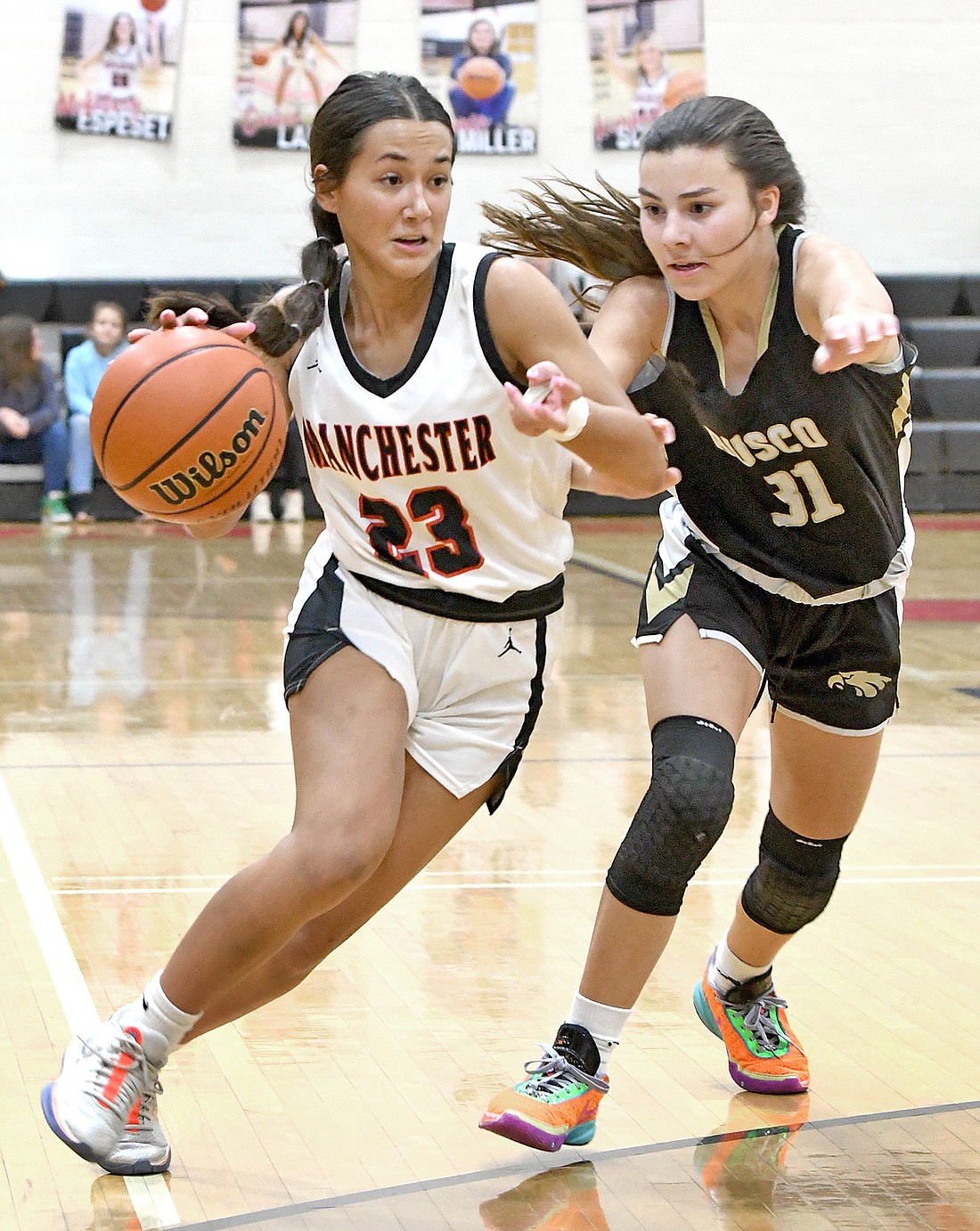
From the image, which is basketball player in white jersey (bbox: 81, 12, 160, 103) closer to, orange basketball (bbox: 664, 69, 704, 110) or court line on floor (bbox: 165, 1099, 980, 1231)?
orange basketball (bbox: 664, 69, 704, 110)

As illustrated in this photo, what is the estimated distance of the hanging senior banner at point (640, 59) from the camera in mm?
12578

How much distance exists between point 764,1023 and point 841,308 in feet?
4.08

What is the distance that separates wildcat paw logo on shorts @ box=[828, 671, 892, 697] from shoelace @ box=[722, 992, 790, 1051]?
0.60 metres

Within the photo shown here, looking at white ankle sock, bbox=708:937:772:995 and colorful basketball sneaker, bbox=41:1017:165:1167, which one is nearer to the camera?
colorful basketball sneaker, bbox=41:1017:165:1167

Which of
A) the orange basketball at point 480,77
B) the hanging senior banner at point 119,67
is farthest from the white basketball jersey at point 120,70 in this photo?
the orange basketball at point 480,77

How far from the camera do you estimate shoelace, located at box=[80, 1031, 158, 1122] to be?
2.59 meters

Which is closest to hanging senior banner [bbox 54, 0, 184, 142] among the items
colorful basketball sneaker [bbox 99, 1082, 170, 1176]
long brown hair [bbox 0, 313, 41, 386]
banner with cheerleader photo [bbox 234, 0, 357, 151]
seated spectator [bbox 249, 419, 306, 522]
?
banner with cheerleader photo [bbox 234, 0, 357, 151]

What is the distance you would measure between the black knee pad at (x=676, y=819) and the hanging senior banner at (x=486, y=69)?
10228mm

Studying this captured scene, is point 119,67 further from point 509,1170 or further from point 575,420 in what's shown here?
point 509,1170

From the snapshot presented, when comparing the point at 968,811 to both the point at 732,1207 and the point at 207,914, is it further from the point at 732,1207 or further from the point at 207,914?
the point at 207,914

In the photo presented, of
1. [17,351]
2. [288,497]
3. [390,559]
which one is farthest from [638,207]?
[288,497]

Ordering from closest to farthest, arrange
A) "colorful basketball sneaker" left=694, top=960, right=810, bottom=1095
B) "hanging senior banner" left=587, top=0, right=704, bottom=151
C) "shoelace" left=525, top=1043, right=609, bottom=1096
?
"shoelace" left=525, top=1043, right=609, bottom=1096 → "colorful basketball sneaker" left=694, top=960, right=810, bottom=1095 → "hanging senior banner" left=587, top=0, right=704, bottom=151

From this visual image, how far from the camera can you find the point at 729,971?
316cm

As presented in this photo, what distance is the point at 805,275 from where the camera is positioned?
2758mm
